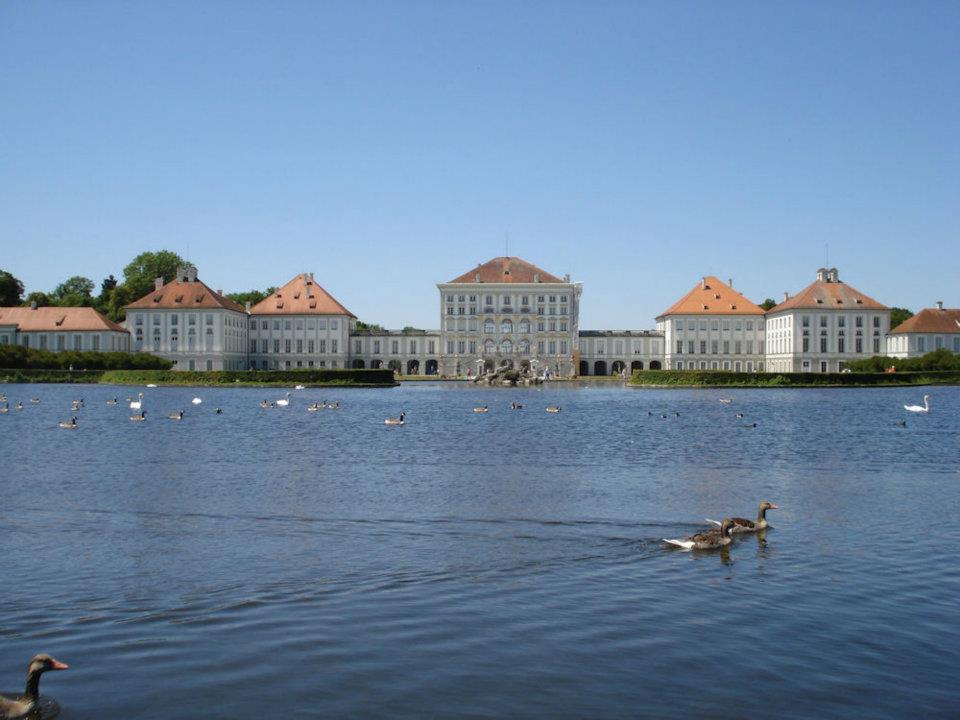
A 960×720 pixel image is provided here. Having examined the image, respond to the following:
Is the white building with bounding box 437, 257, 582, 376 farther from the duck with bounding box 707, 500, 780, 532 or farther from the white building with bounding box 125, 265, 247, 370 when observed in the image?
the duck with bounding box 707, 500, 780, 532

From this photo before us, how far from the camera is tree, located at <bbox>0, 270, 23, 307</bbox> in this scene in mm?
125562

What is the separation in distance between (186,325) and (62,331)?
1371 cm

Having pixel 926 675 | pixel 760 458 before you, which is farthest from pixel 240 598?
pixel 760 458

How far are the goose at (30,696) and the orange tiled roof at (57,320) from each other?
369 ft

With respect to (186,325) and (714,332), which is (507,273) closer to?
(714,332)

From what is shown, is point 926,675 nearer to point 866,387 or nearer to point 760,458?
point 760,458

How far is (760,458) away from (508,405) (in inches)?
1316

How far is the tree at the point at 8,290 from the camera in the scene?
126m

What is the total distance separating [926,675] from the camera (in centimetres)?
926

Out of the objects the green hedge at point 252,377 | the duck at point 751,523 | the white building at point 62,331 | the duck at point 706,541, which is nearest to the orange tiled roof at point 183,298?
the white building at point 62,331

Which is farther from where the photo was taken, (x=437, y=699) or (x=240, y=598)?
(x=240, y=598)

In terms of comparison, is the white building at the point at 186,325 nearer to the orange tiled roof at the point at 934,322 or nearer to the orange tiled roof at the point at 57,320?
the orange tiled roof at the point at 57,320

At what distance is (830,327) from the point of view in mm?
118188

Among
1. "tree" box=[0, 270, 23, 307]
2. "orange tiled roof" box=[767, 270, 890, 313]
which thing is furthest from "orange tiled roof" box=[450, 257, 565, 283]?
"tree" box=[0, 270, 23, 307]
